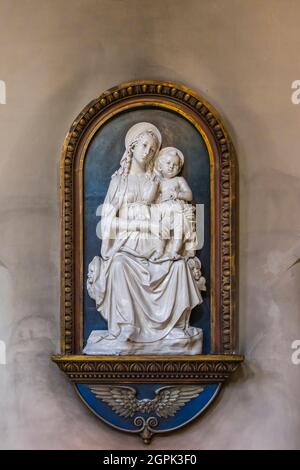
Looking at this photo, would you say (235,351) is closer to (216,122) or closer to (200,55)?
(216,122)

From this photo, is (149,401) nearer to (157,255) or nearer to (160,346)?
(160,346)

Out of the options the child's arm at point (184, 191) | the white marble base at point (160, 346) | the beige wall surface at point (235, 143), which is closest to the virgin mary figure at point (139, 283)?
the white marble base at point (160, 346)

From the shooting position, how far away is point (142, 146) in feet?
13.8

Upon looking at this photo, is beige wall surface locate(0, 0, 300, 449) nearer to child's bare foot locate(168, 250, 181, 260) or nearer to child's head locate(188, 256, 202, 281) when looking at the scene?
child's head locate(188, 256, 202, 281)

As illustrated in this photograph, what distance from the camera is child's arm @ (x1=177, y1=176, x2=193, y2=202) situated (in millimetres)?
4168

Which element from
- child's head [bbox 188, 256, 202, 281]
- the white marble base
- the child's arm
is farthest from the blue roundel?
the child's arm

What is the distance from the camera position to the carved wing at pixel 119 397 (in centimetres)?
408

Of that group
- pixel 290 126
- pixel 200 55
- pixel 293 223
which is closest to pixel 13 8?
pixel 200 55

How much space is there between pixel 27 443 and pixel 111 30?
213 cm

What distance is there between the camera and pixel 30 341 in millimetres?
4191

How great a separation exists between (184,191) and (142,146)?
310 mm

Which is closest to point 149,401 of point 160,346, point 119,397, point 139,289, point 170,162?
point 119,397

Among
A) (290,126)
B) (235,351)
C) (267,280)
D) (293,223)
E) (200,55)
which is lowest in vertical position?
(235,351)

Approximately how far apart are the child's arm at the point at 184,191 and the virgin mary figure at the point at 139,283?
129 millimetres
